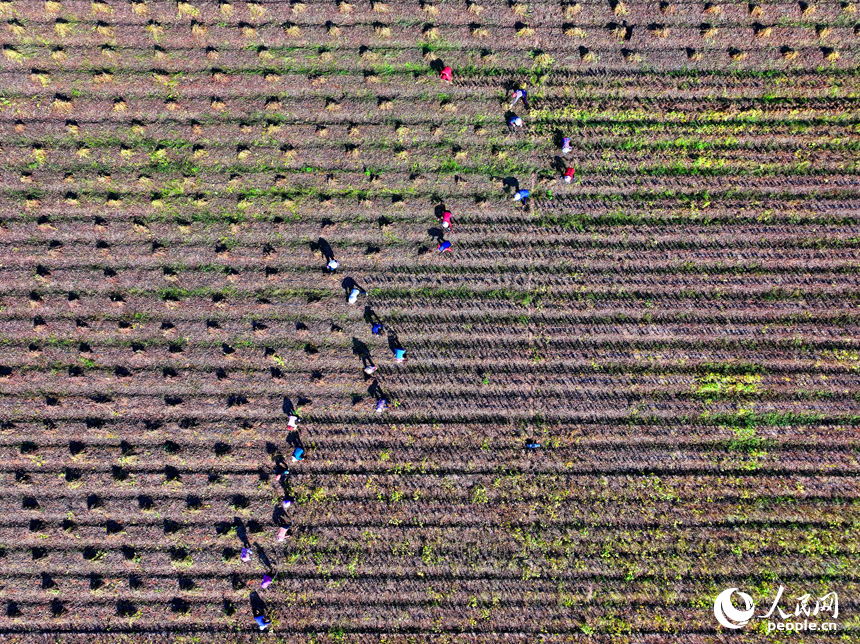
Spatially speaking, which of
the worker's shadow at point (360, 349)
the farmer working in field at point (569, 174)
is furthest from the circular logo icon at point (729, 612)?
the farmer working in field at point (569, 174)

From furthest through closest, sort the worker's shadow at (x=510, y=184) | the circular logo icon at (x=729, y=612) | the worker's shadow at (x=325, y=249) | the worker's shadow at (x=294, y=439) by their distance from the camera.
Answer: the worker's shadow at (x=510, y=184) < the worker's shadow at (x=325, y=249) < the worker's shadow at (x=294, y=439) < the circular logo icon at (x=729, y=612)

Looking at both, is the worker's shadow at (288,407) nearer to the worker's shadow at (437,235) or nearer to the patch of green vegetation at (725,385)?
the worker's shadow at (437,235)

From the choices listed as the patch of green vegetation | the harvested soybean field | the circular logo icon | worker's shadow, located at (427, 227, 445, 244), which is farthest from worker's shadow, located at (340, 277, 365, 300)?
the circular logo icon

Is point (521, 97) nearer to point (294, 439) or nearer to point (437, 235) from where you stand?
point (437, 235)

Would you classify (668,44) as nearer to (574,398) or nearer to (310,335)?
(574,398)

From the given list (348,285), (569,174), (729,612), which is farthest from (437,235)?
(729,612)

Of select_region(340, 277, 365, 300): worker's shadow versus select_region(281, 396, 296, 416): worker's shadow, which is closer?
select_region(281, 396, 296, 416): worker's shadow

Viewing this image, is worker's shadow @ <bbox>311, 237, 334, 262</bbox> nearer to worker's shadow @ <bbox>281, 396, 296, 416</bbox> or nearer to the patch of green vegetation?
worker's shadow @ <bbox>281, 396, 296, 416</bbox>

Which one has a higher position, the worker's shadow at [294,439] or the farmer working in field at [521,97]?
the farmer working in field at [521,97]
